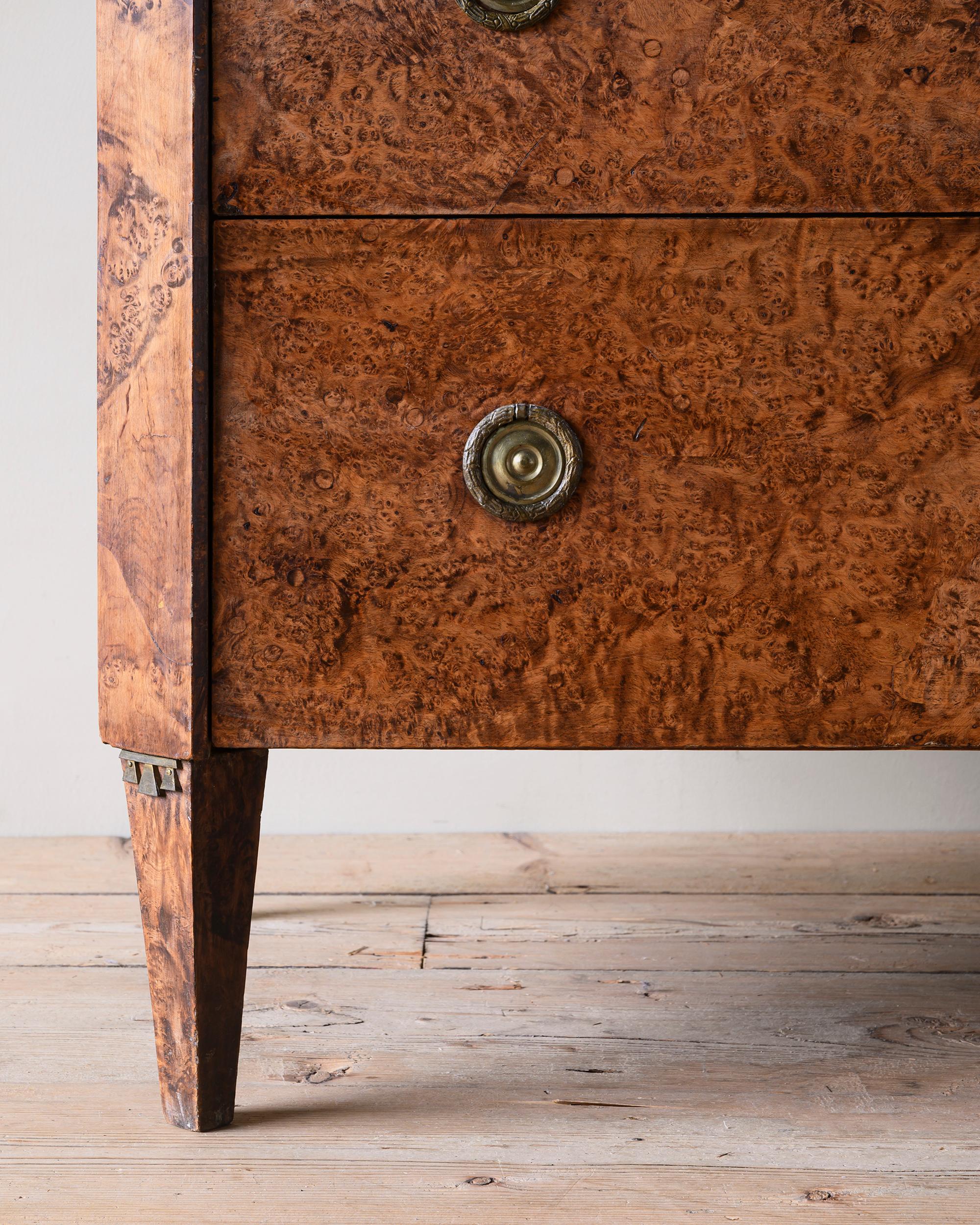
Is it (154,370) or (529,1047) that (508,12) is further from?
(529,1047)

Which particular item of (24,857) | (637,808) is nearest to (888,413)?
(637,808)

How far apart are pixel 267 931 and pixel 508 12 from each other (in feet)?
2.63

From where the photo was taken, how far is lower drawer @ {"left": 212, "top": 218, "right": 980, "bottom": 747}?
2.04ft

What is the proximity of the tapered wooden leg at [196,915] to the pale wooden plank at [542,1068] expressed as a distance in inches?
1.6

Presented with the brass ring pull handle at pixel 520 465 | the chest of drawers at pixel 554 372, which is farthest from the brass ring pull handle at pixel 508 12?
the brass ring pull handle at pixel 520 465

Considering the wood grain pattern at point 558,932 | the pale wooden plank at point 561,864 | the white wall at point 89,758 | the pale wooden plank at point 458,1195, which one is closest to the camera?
the pale wooden plank at point 458,1195

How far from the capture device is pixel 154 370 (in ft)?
2.10

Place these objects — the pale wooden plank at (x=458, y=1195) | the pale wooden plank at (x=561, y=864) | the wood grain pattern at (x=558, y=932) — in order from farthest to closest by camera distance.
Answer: the pale wooden plank at (x=561, y=864), the wood grain pattern at (x=558, y=932), the pale wooden plank at (x=458, y=1195)

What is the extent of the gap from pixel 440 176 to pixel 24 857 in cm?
98

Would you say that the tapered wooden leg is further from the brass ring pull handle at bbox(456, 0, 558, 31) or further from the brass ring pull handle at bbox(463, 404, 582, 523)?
the brass ring pull handle at bbox(456, 0, 558, 31)

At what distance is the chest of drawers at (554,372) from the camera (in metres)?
0.62

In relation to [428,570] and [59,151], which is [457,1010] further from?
[59,151]

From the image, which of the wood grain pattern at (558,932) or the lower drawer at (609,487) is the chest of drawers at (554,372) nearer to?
the lower drawer at (609,487)

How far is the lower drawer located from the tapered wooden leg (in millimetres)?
49
